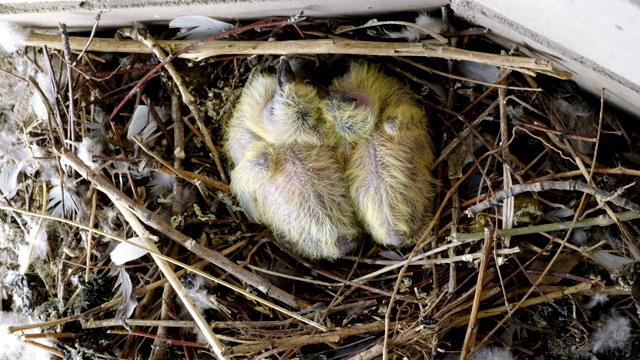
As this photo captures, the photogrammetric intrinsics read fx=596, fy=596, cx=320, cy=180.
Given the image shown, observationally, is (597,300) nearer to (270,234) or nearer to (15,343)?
(270,234)

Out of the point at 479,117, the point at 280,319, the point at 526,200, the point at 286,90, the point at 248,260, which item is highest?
the point at 286,90

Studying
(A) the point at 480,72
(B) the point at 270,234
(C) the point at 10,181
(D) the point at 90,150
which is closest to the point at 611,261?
(A) the point at 480,72

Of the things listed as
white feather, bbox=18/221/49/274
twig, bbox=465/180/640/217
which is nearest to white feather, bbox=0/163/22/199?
white feather, bbox=18/221/49/274

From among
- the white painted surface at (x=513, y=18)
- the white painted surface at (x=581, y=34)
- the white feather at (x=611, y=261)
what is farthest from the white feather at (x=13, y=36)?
the white feather at (x=611, y=261)

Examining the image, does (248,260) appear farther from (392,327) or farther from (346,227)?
(392,327)

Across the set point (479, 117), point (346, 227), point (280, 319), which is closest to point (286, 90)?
point (346, 227)

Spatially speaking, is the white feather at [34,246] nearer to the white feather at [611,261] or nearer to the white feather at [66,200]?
the white feather at [66,200]

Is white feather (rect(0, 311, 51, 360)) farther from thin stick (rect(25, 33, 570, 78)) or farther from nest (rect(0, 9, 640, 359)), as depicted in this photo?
thin stick (rect(25, 33, 570, 78))
